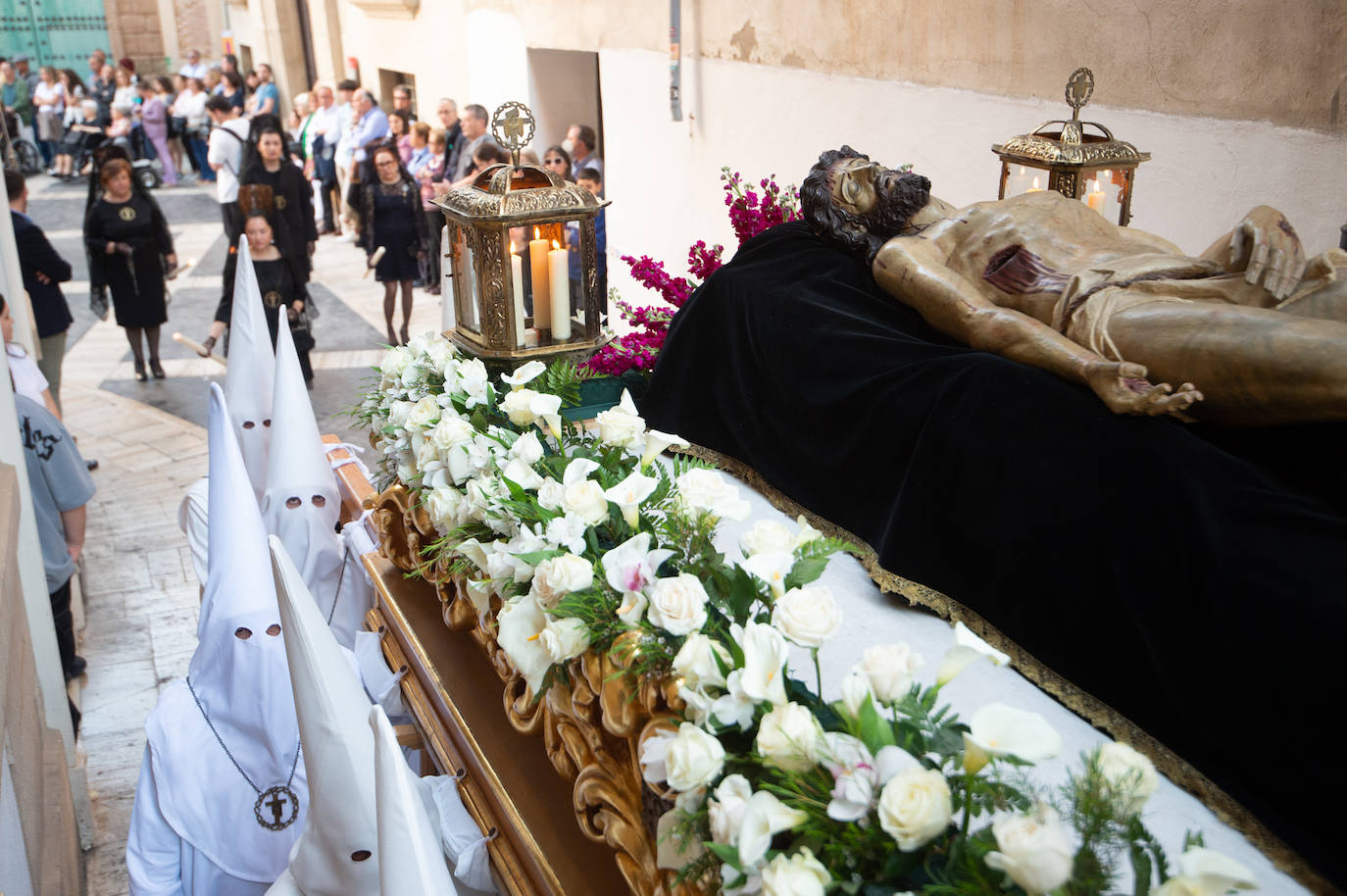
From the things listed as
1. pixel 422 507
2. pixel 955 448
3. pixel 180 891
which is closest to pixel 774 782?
pixel 955 448

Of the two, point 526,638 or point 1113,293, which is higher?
point 1113,293

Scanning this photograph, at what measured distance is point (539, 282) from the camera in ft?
10.7

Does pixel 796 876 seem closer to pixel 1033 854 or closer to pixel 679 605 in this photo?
pixel 1033 854

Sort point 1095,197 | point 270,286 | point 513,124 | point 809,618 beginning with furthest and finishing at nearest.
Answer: point 270,286 → point 1095,197 → point 513,124 → point 809,618

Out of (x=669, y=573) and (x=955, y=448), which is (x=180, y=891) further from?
(x=955, y=448)

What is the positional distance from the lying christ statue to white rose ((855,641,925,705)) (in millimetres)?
859

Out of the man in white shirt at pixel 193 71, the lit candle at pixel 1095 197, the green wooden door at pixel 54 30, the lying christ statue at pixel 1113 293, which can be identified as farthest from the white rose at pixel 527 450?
the green wooden door at pixel 54 30

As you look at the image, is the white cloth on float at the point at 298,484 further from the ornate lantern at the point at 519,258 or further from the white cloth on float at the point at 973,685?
the white cloth on float at the point at 973,685

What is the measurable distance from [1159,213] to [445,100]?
745cm

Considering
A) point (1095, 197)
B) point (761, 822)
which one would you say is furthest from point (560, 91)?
point (761, 822)

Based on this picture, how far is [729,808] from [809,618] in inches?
10.3

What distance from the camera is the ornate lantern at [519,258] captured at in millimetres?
3043

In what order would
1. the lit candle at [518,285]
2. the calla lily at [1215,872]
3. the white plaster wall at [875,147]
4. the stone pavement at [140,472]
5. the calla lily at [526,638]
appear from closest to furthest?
the calla lily at [1215,872], the calla lily at [526,638], the lit candle at [518,285], the white plaster wall at [875,147], the stone pavement at [140,472]

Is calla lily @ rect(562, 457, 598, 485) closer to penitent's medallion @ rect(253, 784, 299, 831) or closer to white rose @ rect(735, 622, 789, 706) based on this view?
white rose @ rect(735, 622, 789, 706)
